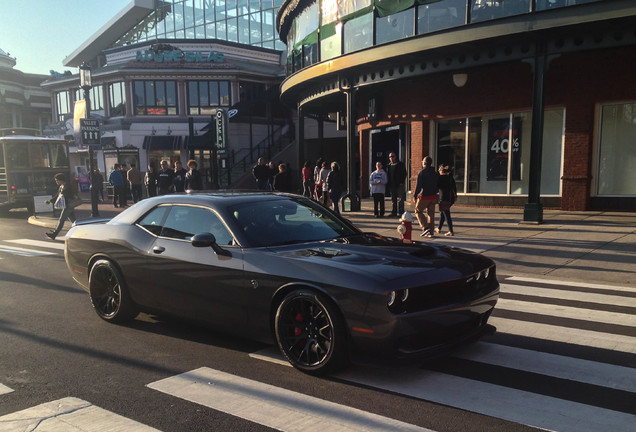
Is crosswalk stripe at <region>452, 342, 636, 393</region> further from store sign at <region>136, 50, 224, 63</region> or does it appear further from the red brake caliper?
store sign at <region>136, 50, 224, 63</region>

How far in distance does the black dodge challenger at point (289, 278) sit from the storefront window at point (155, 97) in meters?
33.8

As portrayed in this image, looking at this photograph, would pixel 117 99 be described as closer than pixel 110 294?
No

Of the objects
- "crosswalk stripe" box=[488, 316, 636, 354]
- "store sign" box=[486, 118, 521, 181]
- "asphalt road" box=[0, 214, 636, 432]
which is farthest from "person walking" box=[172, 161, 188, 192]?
"crosswalk stripe" box=[488, 316, 636, 354]

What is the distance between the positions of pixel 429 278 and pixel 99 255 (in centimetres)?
386

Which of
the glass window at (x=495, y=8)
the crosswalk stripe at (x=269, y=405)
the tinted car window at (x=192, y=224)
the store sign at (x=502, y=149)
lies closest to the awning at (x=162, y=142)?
the store sign at (x=502, y=149)

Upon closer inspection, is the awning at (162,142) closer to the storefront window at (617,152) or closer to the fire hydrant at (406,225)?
the storefront window at (617,152)

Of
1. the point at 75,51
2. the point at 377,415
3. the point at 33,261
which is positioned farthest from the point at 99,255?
the point at 75,51

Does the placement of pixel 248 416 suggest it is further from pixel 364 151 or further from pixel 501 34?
pixel 364 151

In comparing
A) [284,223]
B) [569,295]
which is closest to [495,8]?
[569,295]

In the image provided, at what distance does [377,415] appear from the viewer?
3316mm

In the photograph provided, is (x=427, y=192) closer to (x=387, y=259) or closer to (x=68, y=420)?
(x=387, y=259)

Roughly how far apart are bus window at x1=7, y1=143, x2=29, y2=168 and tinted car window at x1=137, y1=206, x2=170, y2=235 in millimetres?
17362

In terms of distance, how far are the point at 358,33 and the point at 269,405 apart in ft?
48.4

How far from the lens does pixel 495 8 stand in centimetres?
1327
